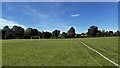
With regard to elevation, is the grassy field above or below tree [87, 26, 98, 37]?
below

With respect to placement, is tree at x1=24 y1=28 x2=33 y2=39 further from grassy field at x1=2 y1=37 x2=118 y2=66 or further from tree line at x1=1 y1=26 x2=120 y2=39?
grassy field at x1=2 y1=37 x2=118 y2=66

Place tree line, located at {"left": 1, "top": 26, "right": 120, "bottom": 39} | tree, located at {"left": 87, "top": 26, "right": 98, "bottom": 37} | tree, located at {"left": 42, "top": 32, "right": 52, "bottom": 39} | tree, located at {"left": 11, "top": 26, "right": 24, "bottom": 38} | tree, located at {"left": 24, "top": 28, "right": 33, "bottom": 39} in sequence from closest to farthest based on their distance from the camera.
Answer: tree line, located at {"left": 1, "top": 26, "right": 120, "bottom": 39}
tree, located at {"left": 11, "top": 26, "right": 24, "bottom": 38}
tree, located at {"left": 24, "top": 28, "right": 33, "bottom": 39}
tree, located at {"left": 42, "top": 32, "right": 52, "bottom": 39}
tree, located at {"left": 87, "top": 26, "right": 98, "bottom": 37}

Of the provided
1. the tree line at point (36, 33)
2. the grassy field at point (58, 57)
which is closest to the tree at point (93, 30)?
the tree line at point (36, 33)

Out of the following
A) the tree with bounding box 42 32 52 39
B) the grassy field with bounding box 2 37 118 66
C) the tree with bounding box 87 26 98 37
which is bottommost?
the grassy field with bounding box 2 37 118 66

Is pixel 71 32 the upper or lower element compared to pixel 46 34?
upper

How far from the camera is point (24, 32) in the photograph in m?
153

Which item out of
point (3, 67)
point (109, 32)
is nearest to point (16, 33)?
point (109, 32)

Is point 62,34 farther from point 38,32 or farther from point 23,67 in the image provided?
point 23,67

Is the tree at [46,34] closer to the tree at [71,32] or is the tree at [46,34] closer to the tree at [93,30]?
the tree at [71,32]

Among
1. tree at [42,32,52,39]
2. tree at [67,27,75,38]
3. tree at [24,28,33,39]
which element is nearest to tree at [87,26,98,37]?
tree at [67,27,75,38]

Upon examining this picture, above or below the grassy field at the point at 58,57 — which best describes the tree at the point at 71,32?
above

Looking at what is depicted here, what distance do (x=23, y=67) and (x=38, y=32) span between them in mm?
149646

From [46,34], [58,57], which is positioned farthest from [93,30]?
[58,57]

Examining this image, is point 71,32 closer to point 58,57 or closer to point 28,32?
point 28,32
